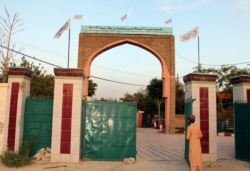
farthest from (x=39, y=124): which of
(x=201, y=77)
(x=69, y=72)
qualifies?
(x=201, y=77)

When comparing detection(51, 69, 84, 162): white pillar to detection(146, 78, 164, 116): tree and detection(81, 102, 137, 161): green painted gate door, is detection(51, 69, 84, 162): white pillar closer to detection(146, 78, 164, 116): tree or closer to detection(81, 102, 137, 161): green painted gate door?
detection(81, 102, 137, 161): green painted gate door

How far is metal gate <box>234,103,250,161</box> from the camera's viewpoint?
992 cm

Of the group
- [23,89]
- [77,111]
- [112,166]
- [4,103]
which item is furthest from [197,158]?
[4,103]

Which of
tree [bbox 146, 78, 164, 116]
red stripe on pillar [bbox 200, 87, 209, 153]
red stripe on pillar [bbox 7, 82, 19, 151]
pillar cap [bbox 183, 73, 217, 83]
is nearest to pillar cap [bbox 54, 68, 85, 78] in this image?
red stripe on pillar [bbox 7, 82, 19, 151]

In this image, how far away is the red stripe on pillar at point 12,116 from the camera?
30.7 feet

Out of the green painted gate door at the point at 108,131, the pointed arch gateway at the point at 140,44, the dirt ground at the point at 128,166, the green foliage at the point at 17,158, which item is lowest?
the dirt ground at the point at 128,166

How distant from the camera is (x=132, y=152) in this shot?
9.52 metres

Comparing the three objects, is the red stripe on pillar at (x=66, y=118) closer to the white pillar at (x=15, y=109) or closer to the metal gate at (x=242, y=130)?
the white pillar at (x=15, y=109)

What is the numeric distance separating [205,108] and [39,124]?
5292mm

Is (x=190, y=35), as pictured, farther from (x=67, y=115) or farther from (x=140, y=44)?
(x=140, y=44)

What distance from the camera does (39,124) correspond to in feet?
31.7

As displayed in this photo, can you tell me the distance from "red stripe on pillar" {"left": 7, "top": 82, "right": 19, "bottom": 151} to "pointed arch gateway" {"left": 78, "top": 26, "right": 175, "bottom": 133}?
15.4 metres

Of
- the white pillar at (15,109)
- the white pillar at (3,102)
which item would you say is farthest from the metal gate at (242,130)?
the white pillar at (3,102)

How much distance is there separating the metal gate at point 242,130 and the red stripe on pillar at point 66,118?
223 inches
